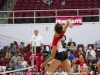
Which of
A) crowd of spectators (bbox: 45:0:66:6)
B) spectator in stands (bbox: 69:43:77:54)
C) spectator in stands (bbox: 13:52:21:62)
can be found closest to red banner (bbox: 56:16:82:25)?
spectator in stands (bbox: 69:43:77:54)

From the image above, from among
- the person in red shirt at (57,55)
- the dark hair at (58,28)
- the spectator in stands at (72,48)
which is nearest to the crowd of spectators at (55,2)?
the spectator in stands at (72,48)

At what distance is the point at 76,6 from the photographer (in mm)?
18469

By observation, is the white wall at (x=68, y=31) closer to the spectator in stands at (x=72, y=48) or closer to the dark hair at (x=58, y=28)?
the spectator in stands at (x=72, y=48)

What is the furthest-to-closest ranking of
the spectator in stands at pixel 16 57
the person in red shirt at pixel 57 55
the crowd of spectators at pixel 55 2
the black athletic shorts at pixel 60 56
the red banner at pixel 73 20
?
the crowd of spectators at pixel 55 2 → the red banner at pixel 73 20 → the spectator in stands at pixel 16 57 → the black athletic shorts at pixel 60 56 → the person in red shirt at pixel 57 55

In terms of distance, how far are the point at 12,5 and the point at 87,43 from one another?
5455mm

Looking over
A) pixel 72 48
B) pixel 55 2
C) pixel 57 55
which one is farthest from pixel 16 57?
pixel 55 2

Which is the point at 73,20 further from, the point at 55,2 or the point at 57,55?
the point at 57,55

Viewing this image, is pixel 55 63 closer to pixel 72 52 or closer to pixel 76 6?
pixel 72 52

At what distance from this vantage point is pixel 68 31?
16.7 metres

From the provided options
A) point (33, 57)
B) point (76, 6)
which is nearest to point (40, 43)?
point (33, 57)

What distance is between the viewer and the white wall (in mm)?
16531

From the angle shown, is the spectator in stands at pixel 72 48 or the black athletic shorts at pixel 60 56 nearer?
the black athletic shorts at pixel 60 56

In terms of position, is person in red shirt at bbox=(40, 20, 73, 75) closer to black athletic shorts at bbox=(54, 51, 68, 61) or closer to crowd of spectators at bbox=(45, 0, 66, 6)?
black athletic shorts at bbox=(54, 51, 68, 61)

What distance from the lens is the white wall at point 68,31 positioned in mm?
16531
